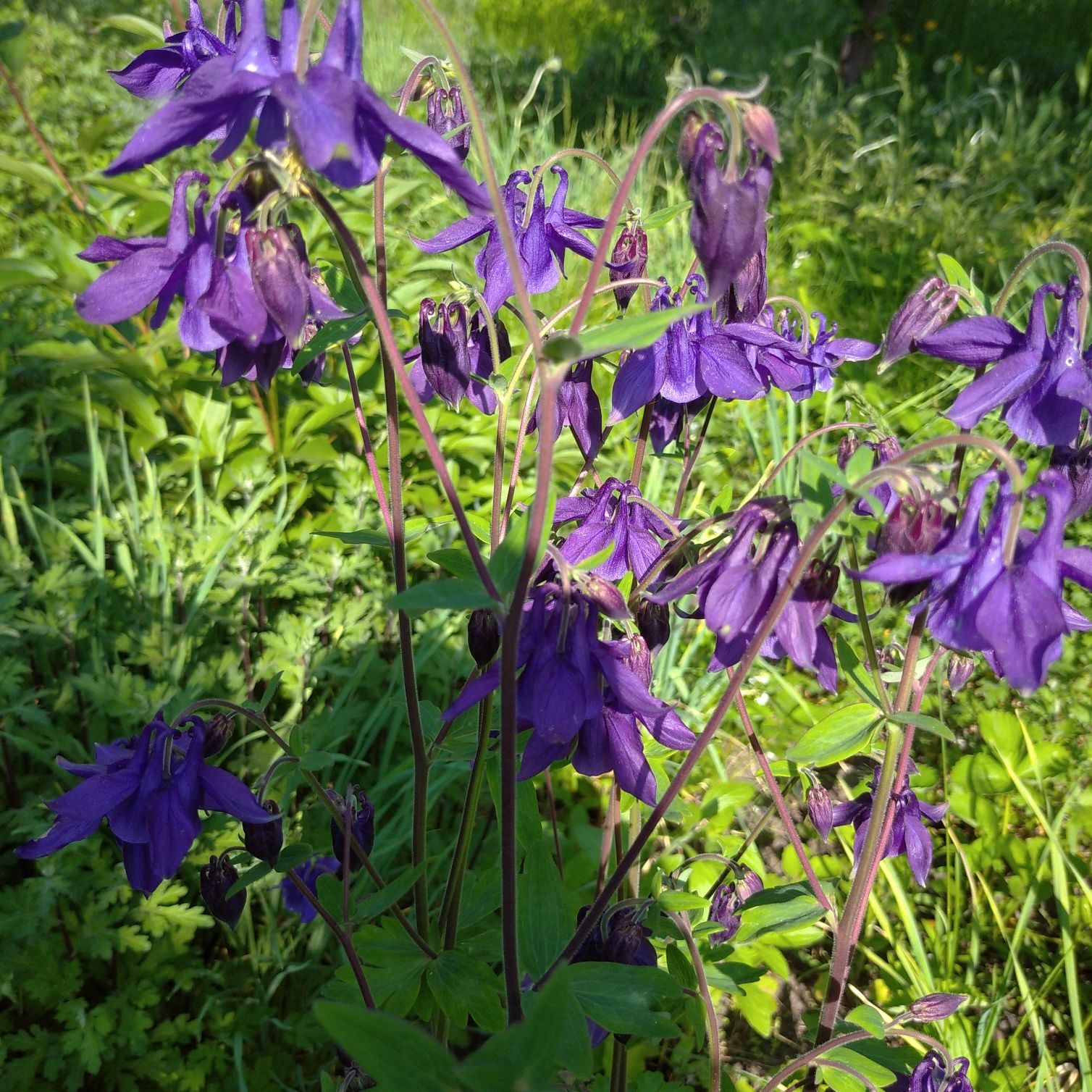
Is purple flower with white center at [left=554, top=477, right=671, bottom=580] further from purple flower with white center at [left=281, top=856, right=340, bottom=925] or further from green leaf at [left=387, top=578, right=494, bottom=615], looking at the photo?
purple flower with white center at [left=281, top=856, right=340, bottom=925]

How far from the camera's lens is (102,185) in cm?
334

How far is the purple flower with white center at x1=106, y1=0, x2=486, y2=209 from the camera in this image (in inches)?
32.3

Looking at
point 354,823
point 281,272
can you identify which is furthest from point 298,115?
point 354,823

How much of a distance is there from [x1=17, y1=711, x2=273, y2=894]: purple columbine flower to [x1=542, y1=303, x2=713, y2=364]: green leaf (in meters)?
0.72

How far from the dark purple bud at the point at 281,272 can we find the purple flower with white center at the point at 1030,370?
30.0 inches

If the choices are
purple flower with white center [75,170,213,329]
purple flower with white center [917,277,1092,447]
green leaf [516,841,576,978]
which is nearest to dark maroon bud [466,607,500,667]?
green leaf [516,841,576,978]

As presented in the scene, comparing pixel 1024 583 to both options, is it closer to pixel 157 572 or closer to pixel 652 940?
Result: pixel 652 940

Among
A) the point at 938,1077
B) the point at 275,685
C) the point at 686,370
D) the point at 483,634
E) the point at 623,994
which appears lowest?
the point at 938,1077

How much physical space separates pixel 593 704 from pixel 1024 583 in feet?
1.61

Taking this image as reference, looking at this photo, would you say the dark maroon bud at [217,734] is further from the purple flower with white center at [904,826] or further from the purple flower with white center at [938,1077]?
the purple flower with white center at [938,1077]

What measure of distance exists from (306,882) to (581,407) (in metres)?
1.08

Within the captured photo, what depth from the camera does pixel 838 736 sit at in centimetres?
129

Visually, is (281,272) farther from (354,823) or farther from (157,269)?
(354,823)

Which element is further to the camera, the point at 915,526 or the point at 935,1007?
the point at 935,1007
